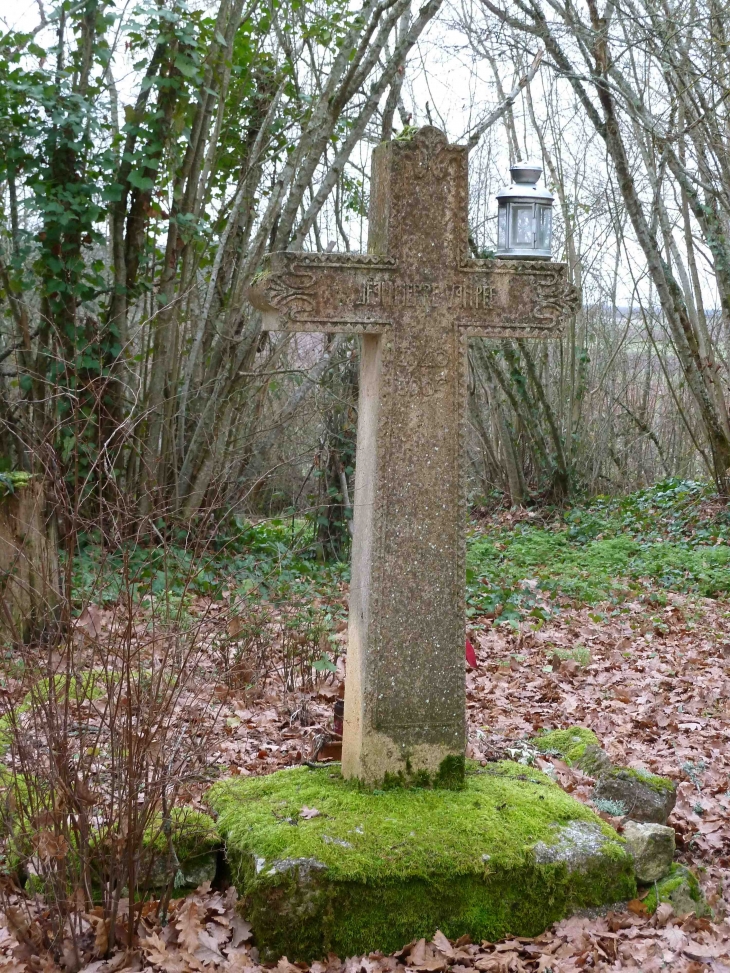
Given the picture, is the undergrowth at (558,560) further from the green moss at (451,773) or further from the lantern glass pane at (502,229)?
the green moss at (451,773)

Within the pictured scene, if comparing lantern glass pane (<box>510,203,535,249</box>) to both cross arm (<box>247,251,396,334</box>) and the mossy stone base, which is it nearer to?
cross arm (<box>247,251,396,334</box>)

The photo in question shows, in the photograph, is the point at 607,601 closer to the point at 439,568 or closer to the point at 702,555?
the point at 702,555

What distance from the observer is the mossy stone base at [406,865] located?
343 cm

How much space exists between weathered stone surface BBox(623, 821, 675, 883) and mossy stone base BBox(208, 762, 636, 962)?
0.25 feet

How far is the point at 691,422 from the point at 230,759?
13.7 m

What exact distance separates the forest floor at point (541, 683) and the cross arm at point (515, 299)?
4.52ft

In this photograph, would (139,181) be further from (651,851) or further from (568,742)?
(651,851)

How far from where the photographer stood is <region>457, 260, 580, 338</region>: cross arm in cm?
417

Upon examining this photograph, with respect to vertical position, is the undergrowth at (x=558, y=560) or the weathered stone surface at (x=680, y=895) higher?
the undergrowth at (x=558, y=560)

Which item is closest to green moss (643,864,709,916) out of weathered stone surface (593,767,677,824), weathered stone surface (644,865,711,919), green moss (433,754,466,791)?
weathered stone surface (644,865,711,919)

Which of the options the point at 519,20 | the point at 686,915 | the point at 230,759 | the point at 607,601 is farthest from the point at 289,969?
the point at 519,20

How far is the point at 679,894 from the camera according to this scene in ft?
12.3

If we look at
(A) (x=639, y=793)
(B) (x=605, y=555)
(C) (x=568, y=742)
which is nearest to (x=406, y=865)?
(A) (x=639, y=793)

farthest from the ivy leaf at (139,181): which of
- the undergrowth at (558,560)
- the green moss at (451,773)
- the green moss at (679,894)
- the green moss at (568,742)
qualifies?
the green moss at (679,894)
